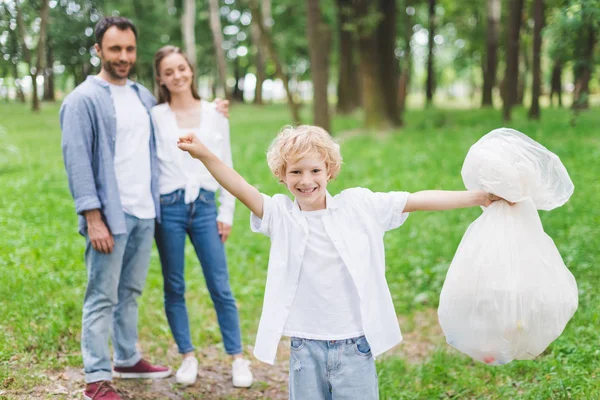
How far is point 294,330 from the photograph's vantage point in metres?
2.67

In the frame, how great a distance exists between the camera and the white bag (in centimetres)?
267

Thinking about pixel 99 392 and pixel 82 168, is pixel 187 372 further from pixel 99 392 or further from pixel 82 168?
pixel 82 168

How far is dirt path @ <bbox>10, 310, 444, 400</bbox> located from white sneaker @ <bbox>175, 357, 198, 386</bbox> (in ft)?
0.15

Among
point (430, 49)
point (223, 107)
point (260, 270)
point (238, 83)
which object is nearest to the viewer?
point (223, 107)

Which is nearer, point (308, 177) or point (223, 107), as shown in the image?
point (308, 177)

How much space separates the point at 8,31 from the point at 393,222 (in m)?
4.04

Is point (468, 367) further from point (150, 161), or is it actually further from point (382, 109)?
point (382, 109)

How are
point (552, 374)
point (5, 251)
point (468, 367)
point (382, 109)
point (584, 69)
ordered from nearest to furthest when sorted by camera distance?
point (552, 374) < point (468, 367) < point (5, 251) < point (584, 69) < point (382, 109)

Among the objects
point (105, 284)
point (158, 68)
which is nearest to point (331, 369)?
point (105, 284)

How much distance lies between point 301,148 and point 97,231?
1.41 meters

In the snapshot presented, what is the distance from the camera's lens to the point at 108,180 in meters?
3.48

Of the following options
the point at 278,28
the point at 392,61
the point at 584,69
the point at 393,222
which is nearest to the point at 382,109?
the point at 392,61

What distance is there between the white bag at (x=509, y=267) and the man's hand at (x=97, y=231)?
1.81 m

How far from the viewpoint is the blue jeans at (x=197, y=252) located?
3877 millimetres
